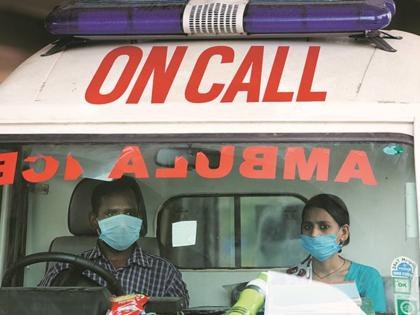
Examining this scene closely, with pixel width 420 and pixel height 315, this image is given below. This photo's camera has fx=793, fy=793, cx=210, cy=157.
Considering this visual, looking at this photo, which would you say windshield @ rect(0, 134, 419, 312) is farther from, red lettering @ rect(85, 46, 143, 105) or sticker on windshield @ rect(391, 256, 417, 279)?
red lettering @ rect(85, 46, 143, 105)

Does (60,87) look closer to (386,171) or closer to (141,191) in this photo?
(141,191)

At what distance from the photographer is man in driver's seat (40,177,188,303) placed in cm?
318

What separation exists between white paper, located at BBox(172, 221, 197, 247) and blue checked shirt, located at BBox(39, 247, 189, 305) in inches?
4.2

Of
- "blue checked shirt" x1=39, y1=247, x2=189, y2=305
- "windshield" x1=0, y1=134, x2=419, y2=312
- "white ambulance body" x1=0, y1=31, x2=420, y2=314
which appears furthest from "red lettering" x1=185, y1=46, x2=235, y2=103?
"blue checked shirt" x1=39, y1=247, x2=189, y2=305

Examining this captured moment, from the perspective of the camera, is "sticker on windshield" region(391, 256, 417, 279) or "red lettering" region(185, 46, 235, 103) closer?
"sticker on windshield" region(391, 256, 417, 279)

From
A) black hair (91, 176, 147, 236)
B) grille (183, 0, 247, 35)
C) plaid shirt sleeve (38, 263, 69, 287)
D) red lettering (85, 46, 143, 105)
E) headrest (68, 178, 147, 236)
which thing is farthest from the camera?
headrest (68, 178, 147, 236)

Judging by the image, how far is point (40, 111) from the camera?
9.14 ft

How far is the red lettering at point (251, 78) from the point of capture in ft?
9.03

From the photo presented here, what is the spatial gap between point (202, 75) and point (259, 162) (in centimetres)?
39

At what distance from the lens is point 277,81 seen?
2.80 m

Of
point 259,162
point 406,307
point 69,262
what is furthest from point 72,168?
point 406,307

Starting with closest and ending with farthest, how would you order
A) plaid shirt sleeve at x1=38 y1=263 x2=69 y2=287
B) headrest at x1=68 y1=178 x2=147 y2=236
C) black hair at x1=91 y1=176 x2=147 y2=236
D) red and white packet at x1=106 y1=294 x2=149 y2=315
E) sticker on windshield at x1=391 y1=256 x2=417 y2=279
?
red and white packet at x1=106 y1=294 x2=149 y2=315 → sticker on windshield at x1=391 y1=256 x2=417 y2=279 → plaid shirt sleeve at x1=38 y1=263 x2=69 y2=287 → black hair at x1=91 y1=176 x2=147 y2=236 → headrest at x1=68 y1=178 x2=147 y2=236

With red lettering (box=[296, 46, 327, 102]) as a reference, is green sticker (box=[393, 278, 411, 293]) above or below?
below

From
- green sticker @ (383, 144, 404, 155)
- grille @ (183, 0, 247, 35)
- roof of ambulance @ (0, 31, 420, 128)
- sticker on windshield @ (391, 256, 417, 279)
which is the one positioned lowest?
sticker on windshield @ (391, 256, 417, 279)
